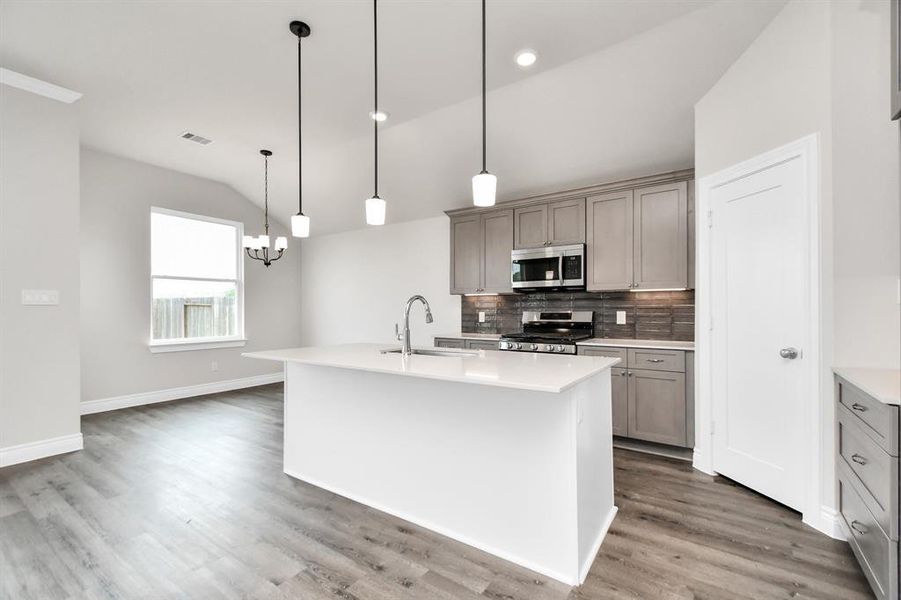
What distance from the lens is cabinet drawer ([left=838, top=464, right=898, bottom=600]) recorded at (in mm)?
1509

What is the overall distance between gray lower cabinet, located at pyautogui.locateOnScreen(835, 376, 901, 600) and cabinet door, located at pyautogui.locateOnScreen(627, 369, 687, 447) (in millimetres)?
1198

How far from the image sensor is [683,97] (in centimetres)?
319

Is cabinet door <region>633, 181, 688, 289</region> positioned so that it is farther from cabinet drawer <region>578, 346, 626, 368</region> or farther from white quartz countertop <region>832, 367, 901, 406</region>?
white quartz countertop <region>832, 367, 901, 406</region>

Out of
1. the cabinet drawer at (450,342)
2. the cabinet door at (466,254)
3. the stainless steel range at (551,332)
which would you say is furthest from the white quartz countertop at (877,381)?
the cabinet door at (466,254)

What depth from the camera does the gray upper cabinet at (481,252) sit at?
468cm

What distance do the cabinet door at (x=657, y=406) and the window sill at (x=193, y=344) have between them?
531 centimetres

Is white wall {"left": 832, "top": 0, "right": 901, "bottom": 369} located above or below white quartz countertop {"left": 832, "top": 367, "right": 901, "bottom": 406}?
above

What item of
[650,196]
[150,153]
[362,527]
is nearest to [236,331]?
[150,153]

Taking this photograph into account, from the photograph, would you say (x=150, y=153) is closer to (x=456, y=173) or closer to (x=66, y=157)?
(x=66, y=157)

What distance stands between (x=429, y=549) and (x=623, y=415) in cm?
223

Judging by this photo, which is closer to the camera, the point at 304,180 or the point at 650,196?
the point at 650,196

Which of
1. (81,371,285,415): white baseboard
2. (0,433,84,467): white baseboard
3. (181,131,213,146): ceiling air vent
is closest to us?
(0,433,84,467): white baseboard

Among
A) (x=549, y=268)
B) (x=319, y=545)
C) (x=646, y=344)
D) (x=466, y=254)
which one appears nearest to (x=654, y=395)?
(x=646, y=344)

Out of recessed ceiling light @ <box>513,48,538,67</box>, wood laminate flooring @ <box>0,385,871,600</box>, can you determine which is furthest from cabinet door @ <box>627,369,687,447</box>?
recessed ceiling light @ <box>513,48,538,67</box>
